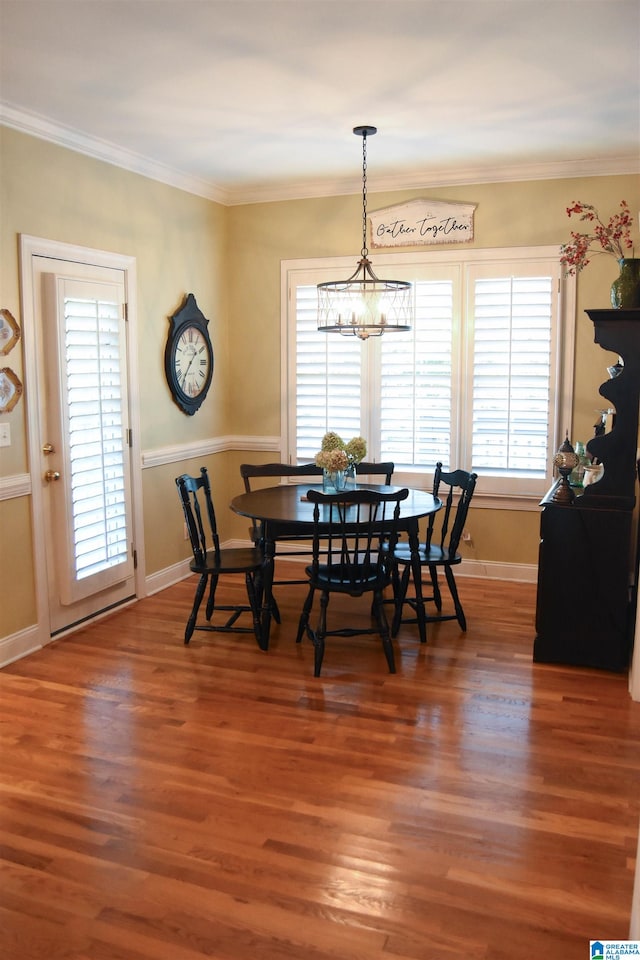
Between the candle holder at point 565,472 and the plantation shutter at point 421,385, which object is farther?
the plantation shutter at point 421,385

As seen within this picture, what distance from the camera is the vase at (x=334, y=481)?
14.8 ft

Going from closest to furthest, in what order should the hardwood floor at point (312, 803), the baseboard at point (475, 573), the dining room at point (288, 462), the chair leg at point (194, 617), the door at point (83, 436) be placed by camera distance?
the hardwood floor at point (312, 803) → the dining room at point (288, 462) → the door at point (83, 436) → the chair leg at point (194, 617) → the baseboard at point (475, 573)

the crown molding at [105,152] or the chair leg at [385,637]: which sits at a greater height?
the crown molding at [105,152]

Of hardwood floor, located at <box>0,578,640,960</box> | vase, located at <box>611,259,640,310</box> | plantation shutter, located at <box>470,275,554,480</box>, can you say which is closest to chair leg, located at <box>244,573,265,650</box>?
hardwood floor, located at <box>0,578,640,960</box>

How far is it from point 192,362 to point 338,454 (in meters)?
1.79

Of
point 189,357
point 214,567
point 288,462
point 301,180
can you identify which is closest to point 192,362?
point 189,357

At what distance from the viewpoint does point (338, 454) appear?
4406 millimetres

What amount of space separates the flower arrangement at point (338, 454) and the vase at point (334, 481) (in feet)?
0.17

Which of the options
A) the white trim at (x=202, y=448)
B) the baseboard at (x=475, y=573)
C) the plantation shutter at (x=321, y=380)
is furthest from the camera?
the plantation shutter at (x=321, y=380)

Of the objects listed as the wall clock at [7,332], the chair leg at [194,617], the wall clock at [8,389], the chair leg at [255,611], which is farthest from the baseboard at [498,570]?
the wall clock at [7,332]

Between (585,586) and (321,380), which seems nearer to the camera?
(585,586)

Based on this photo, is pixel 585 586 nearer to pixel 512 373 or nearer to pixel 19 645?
pixel 512 373

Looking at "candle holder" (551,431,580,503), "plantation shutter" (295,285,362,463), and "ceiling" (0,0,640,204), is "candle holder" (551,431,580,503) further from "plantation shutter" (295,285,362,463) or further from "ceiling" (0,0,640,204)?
"plantation shutter" (295,285,362,463)

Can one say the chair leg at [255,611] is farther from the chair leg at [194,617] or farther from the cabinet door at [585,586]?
the cabinet door at [585,586]
